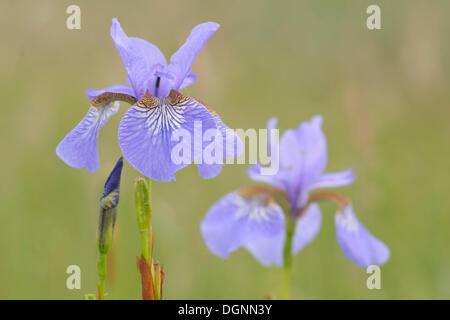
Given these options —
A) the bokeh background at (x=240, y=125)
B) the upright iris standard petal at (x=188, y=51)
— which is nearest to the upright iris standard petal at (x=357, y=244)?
the bokeh background at (x=240, y=125)

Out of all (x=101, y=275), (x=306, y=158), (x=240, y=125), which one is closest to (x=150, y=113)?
(x=101, y=275)

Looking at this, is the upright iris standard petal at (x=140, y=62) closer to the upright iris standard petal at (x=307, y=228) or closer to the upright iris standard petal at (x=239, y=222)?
the upright iris standard petal at (x=239, y=222)

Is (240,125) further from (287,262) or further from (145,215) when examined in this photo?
(145,215)

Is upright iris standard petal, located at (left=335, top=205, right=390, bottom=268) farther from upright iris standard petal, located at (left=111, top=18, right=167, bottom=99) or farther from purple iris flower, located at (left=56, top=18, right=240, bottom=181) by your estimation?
upright iris standard petal, located at (left=111, top=18, right=167, bottom=99)
